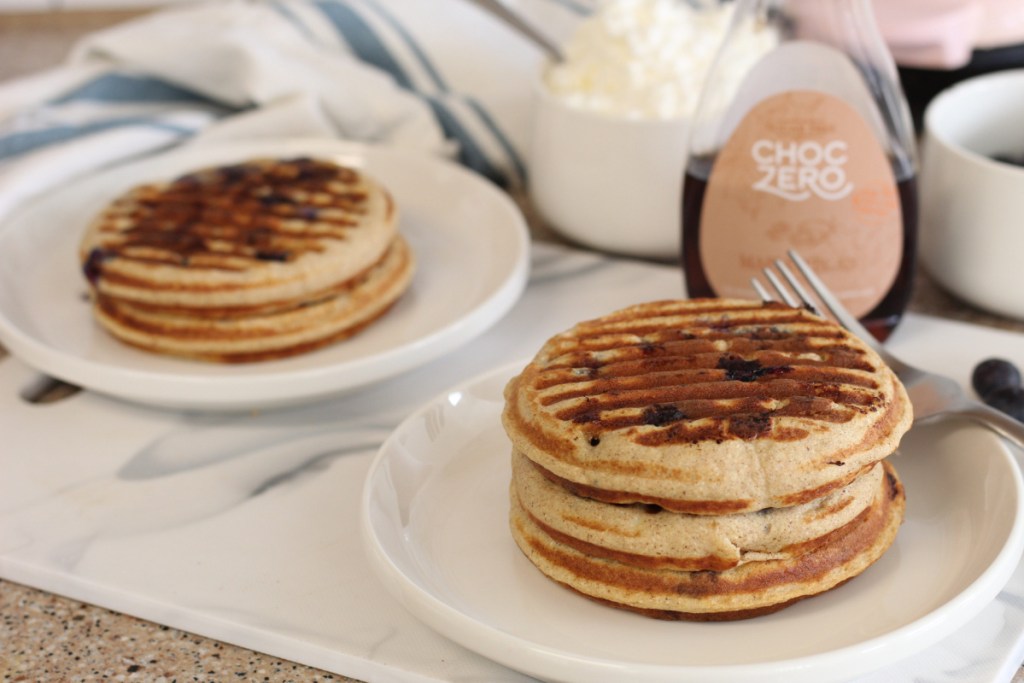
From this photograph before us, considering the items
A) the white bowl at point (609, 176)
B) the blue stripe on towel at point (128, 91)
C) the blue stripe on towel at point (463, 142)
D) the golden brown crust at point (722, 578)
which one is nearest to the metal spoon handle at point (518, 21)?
the white bowl at point (609, 176)

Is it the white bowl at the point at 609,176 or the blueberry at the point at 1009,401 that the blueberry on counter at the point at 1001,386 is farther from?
the white bowl at the point at 609,176

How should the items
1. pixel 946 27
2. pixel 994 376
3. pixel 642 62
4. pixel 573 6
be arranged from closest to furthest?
1. pixel 994 376
2. pixel 642 62
3. pixel 946 27
4. pixel 573 6

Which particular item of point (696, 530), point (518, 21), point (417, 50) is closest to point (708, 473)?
point (696, 530)

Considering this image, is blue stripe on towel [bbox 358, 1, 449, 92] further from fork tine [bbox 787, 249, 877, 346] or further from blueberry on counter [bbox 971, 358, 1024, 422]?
blueberry on counter [bbox 971, 358, 1024, 422]

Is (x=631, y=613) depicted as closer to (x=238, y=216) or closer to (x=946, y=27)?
(x=238, y=216)

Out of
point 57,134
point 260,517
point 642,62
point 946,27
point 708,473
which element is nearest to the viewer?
point 708,473

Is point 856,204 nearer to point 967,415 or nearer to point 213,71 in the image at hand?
point 967,415

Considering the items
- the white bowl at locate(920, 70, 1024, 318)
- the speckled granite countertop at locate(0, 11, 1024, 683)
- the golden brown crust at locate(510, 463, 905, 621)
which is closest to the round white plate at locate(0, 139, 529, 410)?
the speckled granite countertop at locate(0, 11, 1024, 683)

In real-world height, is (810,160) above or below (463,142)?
above
